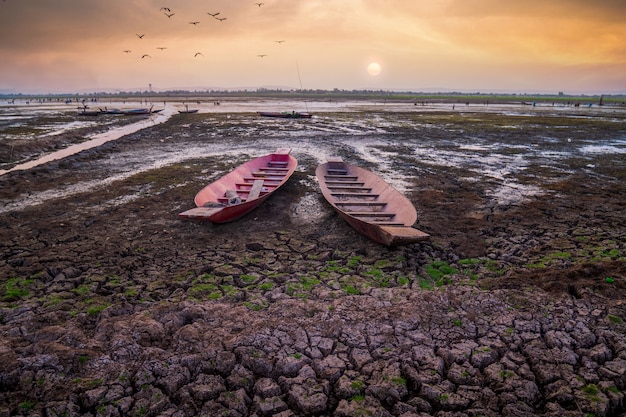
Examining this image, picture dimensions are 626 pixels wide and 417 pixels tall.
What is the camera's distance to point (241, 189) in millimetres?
10203

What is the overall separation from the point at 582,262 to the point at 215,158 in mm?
13431

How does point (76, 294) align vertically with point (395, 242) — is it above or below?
below

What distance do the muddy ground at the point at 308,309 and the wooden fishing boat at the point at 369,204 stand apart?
0.45 meters

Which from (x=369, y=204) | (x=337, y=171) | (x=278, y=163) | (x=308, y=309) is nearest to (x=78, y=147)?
(x=278, y=163)

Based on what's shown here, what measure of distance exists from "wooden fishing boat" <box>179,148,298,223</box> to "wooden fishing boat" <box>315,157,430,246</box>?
1.52 metres

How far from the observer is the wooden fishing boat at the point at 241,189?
7664mm

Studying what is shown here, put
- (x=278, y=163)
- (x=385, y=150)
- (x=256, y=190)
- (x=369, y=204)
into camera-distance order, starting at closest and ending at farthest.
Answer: (x=369, y=204)
(x=256, y=190)
(x=278, y=163)
(x=385, y=150)

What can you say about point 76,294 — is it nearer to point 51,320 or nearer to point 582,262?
point 51,320

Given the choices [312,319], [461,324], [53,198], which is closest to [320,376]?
[312,319]

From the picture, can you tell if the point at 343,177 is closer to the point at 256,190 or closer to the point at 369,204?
the point at 369,204

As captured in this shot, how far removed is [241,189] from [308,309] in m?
6.08

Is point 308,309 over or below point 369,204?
below

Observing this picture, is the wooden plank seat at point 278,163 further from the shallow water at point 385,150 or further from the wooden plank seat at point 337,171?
the wooden plank seat at point 337,171

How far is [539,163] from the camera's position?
14.4 metres
